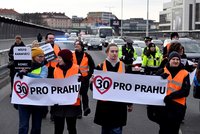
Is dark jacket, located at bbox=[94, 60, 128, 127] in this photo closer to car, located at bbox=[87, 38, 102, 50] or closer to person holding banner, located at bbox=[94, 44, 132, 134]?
person holding banner, located at bbox=[94, 44, 132, 134]

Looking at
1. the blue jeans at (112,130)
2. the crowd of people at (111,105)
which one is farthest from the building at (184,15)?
the blue jeans at (112,130)

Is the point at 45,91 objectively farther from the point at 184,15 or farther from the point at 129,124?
the point at 184,15

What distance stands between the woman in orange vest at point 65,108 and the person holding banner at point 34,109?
0.28 m

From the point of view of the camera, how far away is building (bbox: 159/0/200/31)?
14875cm

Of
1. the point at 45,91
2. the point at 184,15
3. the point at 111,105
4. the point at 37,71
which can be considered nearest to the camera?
the point at 111,105

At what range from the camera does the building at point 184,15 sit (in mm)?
148750

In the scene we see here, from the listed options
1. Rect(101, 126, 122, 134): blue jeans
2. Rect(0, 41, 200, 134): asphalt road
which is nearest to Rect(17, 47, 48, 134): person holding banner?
Rect(101, 126, 122, 134): blue jeans

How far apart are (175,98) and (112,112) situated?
3.02ft

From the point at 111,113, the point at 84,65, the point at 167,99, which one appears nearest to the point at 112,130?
the point at 111,113

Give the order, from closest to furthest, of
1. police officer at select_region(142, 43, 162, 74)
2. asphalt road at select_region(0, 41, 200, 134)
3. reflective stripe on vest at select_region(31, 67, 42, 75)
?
reflective stripe on vest at select_region(31, 67, 42, 75) < asphalt road at select_region(0, 41, 200, 134) < police officer at select_region(142, 43, 162, 74)

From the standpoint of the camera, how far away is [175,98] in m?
6.54

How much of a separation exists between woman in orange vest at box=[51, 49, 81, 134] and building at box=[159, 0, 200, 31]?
14447 cm

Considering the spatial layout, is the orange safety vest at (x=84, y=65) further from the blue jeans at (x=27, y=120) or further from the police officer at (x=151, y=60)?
the police officer at (x=151, y=60)

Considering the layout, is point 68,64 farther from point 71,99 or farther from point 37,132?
point 37,132
